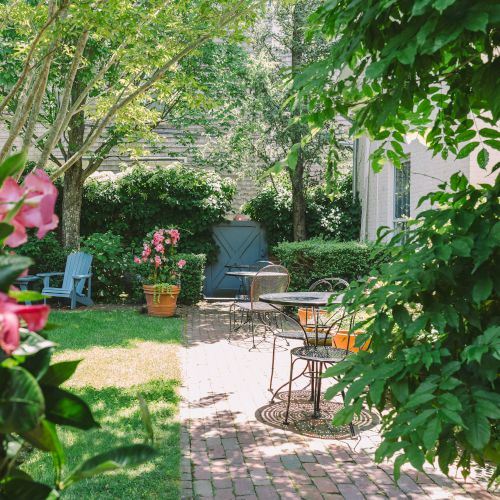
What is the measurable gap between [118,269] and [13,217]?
12551 millimetres

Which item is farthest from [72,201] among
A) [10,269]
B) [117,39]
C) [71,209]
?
[10,269]

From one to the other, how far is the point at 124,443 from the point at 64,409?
384cm

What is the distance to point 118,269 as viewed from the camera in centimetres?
1326

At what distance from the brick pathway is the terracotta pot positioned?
4787 millimetres

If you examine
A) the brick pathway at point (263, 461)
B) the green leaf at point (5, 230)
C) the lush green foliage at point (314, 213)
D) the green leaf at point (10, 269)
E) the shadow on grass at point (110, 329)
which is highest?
the lush green foliage at point (314, 213)

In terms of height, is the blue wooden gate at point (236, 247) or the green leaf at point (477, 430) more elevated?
the blue wooden gate at point (236, 247)

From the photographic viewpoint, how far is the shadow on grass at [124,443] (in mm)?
3891

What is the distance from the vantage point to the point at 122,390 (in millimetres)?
6242

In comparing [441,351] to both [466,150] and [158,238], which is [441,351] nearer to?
[466,150]

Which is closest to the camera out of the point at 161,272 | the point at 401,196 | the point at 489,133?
the point at 489,133

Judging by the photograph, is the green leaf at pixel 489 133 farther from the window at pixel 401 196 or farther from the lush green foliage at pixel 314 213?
the lush green foliage at pixel 314 213

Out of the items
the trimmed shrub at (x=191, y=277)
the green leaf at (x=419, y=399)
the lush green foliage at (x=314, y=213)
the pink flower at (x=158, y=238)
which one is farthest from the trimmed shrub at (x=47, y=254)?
the green leaf at (x=419, y=399)

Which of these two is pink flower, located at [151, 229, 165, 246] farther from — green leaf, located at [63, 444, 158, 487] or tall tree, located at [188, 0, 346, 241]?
green leaf, located at [63, 444, 158, 487]

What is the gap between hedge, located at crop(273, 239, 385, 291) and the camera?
11695 millimetres
